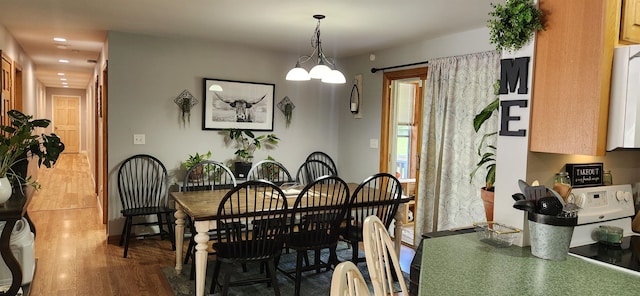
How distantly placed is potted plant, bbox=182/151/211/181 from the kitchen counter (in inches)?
135

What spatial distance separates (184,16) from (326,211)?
2038 mm

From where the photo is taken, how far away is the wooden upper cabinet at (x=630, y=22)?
5.26 ft

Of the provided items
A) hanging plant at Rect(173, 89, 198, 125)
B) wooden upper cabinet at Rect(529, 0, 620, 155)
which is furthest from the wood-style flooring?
wooden upper cabinet at Rect(529, 0, 620, 155)

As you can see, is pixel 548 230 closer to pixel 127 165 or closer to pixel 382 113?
pixel 382 113

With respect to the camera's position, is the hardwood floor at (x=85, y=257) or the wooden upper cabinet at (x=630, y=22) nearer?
the wooden upper cabinet at (x=630, y=22)

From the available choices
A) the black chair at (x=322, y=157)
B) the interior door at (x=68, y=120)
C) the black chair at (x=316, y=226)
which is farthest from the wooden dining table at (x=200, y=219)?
the interior door at (x=68, y=120)

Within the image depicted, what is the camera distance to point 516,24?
68.4 inches

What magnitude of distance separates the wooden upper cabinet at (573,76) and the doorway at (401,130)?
3.20m

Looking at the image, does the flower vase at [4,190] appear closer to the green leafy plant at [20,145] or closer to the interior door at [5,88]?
the green leafy plant at [20,145]

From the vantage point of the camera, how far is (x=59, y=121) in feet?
44.4

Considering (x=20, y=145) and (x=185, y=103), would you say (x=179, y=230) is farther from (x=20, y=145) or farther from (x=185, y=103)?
(x=185, y=103)

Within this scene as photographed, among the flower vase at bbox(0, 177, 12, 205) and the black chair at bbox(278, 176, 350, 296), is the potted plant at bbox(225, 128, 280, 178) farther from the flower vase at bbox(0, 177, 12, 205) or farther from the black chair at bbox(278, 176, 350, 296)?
the flower vase at bbox(0, 177, 12, 205)

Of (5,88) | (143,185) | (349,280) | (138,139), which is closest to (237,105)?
(138,139)

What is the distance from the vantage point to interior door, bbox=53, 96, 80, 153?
531 inches
